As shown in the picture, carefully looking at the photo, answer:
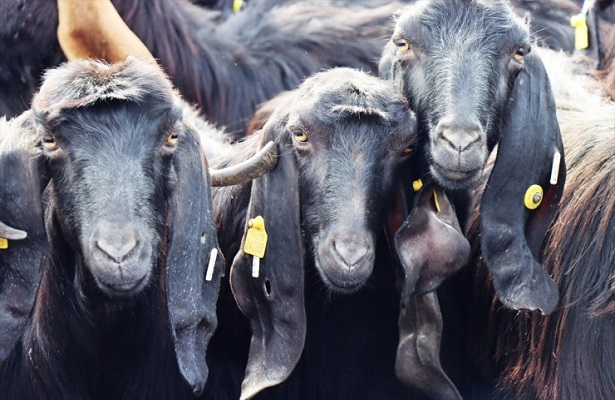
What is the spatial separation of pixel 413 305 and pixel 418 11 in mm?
1179

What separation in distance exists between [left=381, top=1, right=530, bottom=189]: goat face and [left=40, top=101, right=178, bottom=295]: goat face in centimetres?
102

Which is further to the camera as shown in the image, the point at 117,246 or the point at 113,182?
the point at 113,182

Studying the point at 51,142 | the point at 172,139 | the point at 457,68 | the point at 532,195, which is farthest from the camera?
the point at 532,195

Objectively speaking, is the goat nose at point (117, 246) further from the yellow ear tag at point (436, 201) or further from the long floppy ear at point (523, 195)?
the long floppy ear at point (523, 195)

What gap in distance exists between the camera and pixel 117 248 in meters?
5.47

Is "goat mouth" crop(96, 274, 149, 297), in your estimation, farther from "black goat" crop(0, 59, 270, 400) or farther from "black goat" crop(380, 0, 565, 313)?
"black goat" crop(380, 0, 565, 313)

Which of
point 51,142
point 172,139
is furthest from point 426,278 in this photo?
point 51,142

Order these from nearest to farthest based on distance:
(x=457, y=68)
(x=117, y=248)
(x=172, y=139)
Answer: (x=117, y=248)
(x=172, y=139)
(x=457, y=68)

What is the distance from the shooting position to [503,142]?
6.23 m

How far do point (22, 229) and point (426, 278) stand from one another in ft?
5.21

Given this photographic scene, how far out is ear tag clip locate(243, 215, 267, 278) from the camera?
616 centimetres

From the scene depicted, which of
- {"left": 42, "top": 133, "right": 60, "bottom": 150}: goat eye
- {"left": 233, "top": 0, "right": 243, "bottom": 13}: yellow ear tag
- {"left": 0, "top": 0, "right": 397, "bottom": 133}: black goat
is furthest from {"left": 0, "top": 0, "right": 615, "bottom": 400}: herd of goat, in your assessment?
{"left": 233, "top": 0, "right": 243, "bottom": 13}: yellow ear tag

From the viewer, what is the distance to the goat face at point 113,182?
5.50m

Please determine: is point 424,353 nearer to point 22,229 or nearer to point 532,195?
point 532,195
